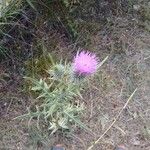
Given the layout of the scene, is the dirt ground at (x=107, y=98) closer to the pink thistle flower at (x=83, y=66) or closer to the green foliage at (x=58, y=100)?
the green foliage at (x=58, y=100)

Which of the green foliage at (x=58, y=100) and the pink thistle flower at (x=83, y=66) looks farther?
the green foliage at (x=58, y=100)

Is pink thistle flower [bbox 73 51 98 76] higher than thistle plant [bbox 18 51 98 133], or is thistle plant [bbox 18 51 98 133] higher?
pink thistle flower [bbox 73 51 98 76]

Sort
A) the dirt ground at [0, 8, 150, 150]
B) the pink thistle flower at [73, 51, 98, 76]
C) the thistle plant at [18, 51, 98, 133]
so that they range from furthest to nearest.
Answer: the dirt ground at [0, 8, 150, 150] < the thistle plant at [18, 51, 98, 133] < the pink thistle flower at [73, 51, 98, 76]

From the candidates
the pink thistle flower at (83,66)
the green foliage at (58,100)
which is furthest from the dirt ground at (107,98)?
the pink thistle flower at (83,66)

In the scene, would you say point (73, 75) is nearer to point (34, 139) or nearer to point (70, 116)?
point (70, 116)

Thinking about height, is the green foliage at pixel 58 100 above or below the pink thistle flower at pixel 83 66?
below

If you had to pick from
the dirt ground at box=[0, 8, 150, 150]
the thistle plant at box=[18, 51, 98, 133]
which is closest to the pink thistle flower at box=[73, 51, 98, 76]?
the thistle plant at box=[18, 51, 98, 133]

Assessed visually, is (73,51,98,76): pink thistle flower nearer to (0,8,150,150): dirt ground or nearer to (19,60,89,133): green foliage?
(19,60,89,133): green foliage

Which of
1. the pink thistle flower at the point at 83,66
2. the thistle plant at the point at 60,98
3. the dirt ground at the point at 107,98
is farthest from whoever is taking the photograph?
the dirt ground at the point at 107,98
